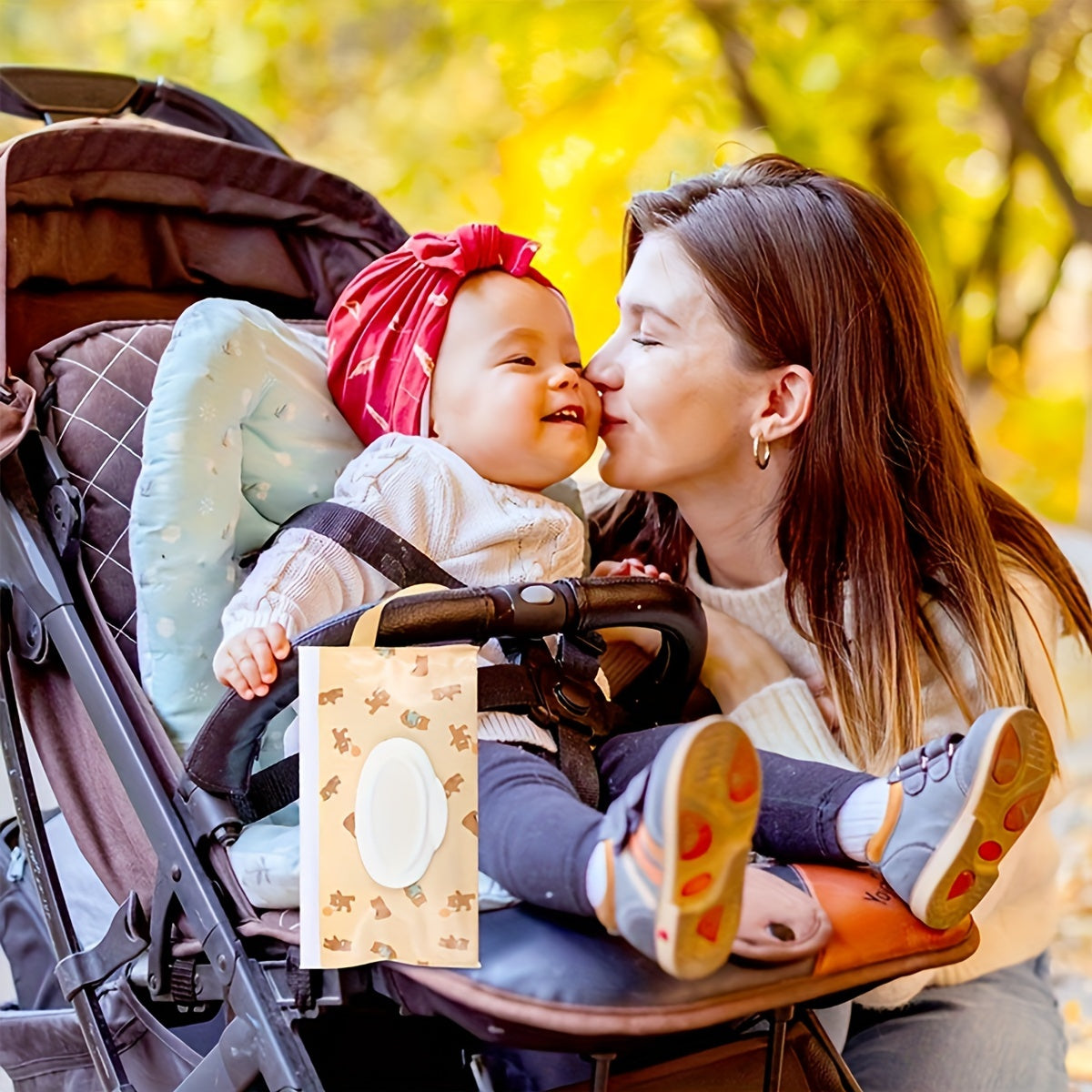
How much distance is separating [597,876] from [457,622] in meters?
0.23

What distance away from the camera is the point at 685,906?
78 cm

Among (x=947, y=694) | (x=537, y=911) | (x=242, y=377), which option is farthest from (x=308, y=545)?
(x=947, y=694)

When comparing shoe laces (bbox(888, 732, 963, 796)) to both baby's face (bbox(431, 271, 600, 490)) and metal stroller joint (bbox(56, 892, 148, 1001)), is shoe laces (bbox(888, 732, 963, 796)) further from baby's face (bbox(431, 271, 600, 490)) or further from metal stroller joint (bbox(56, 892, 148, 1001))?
metal stroller joint (bbox(56, 892, 148, 1001))

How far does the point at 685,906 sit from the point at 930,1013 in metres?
0.81

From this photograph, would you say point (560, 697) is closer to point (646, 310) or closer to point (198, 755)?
point (198, 755)

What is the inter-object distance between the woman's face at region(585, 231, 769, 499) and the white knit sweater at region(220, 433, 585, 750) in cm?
11

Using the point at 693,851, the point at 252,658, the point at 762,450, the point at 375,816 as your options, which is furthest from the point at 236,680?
the point at 762,450

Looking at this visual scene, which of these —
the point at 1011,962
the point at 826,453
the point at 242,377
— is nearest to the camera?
the point at 242,377

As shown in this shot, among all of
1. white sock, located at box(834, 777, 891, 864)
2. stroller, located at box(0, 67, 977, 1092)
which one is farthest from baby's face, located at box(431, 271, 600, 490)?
white sock, located at box(834, 777, 891, 864)

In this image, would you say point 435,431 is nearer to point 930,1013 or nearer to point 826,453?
point 826,453

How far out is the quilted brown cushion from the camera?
50.9 inches

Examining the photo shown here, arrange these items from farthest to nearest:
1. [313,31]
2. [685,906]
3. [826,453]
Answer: [313,31] → [826,453] → [685,906]

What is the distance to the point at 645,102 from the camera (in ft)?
11.3

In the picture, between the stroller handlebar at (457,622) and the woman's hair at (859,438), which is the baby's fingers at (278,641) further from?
the woman's hair at (859,438)
